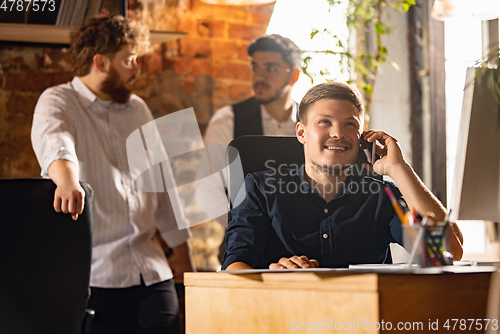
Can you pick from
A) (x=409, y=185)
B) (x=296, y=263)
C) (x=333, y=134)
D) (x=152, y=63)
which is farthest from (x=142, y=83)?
(x=296, y=263)

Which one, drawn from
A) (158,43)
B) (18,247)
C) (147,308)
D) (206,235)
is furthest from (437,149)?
(18,247)

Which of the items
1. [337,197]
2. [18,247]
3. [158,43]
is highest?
[158,43]

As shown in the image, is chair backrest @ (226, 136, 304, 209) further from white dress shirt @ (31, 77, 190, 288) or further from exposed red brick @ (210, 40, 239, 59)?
exposed red brick @ (210, 40, 239, 59)

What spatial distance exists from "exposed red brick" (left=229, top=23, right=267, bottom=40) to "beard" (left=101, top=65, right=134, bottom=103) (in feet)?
2.47

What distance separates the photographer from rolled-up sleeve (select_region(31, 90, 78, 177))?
1896mm

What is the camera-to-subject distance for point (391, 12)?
3100mm

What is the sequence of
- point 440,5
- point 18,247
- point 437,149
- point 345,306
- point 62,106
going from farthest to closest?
point 437,149
point 440,5
point 62,106
point 18,247
point 345,306

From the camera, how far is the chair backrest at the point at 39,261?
1499 millimetres

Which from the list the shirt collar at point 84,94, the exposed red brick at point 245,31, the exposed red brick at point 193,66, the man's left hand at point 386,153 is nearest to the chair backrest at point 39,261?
the shirt collar at point 84,94

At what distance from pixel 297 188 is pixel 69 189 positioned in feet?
2.18

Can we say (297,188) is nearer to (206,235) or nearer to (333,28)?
(206,235)

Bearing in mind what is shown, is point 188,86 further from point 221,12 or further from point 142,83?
point 221,12

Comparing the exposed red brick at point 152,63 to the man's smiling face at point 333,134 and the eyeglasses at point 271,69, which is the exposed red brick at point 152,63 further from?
the man's smiling face at point 333,134

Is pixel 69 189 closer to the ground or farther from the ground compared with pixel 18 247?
farther from the ground
